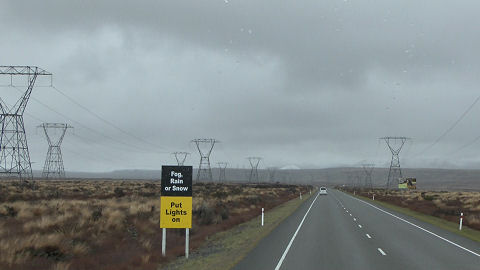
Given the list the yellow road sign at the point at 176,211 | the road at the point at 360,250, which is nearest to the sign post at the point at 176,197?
the yellow road sign at the point at 176,211

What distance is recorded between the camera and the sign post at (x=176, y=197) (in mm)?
14609

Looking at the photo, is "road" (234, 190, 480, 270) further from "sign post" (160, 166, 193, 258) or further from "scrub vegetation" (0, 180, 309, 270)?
"scrub vegetation" (0, 180, 309, 270)

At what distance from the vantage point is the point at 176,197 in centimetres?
1470

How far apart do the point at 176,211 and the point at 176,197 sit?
48cm

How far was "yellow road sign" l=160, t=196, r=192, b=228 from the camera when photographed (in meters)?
14.6

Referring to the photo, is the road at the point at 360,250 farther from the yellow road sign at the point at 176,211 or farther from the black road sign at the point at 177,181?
the black road sign at the point at 177,181

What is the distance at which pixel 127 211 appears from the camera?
A: 83.8 ft

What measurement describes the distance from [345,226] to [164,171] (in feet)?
45.9

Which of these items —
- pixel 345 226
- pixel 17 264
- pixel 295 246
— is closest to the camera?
pixel 17 264

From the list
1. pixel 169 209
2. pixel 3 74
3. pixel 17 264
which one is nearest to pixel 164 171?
pixel 169 209

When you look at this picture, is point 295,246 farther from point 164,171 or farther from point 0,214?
point 0,214

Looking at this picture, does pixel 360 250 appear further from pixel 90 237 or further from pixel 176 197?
pixel 90 237

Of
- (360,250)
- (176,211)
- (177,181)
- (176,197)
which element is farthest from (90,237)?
(360,250)

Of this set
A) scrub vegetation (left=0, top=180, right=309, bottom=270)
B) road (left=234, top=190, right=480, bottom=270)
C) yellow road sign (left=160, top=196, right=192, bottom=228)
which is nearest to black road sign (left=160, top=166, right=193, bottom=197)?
yellow road sign (left=160, top=196, right=192, bottom=228)
